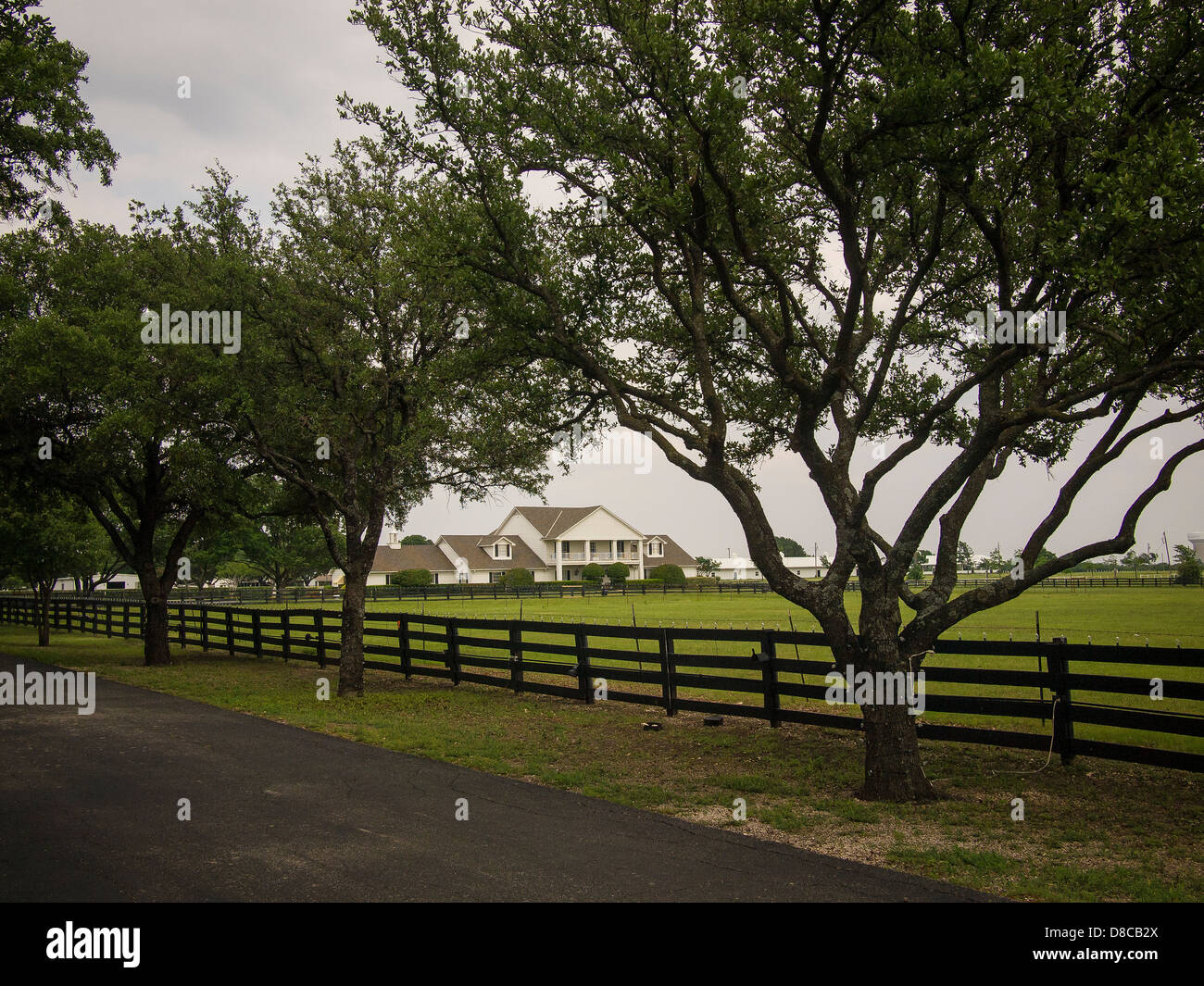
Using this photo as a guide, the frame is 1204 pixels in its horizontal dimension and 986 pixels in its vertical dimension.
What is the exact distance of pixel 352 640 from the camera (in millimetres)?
17531

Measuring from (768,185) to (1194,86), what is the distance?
14.1 ft

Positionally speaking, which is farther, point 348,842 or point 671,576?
point 671,576

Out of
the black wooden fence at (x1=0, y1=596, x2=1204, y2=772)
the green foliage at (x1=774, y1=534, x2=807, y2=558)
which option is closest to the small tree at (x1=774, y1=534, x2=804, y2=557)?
the green foliage at (x1=774, y1=534, x2=807, y2=558)

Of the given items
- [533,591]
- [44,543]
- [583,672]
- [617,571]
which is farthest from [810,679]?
[617,571]

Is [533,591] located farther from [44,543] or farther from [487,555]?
[44,543]

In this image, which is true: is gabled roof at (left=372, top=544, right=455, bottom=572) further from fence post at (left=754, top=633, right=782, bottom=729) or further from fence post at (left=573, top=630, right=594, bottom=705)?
fence post at (left=754, top=633, right=782, bottom=729)

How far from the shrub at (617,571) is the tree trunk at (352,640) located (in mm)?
61950

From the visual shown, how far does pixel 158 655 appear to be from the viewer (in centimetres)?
2447

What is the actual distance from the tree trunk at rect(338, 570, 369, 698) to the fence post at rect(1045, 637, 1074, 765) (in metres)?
12.6

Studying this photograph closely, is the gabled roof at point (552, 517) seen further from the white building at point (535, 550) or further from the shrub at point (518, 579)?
the shrub at point (518, 579)

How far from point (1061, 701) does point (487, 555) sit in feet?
276

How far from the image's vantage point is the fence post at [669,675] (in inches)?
557

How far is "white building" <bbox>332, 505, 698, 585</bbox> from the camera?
88938 millimetres
